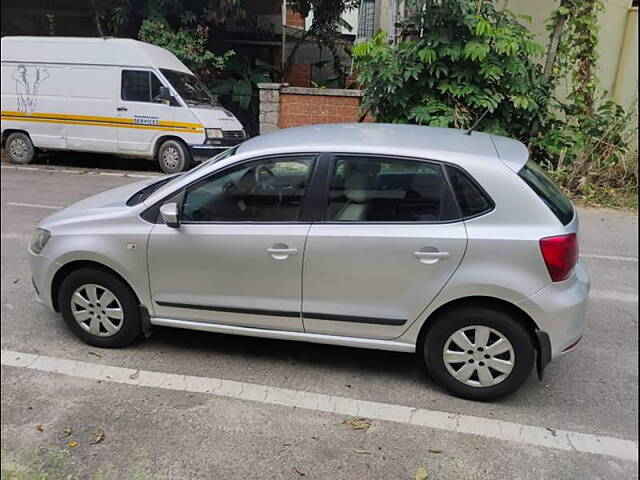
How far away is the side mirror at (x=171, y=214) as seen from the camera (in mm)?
2857

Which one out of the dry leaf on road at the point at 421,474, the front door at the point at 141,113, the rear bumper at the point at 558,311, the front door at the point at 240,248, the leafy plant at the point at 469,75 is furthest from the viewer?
the leafy plant at the point at 469,75

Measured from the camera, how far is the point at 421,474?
223 centimetres

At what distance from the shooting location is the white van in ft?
9.62

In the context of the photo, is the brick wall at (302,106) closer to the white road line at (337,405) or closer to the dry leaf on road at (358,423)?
the white road line at (337,405)

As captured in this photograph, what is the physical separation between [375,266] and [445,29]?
3218 mm

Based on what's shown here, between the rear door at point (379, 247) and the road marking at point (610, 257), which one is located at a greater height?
the rear door at point (379, 247)

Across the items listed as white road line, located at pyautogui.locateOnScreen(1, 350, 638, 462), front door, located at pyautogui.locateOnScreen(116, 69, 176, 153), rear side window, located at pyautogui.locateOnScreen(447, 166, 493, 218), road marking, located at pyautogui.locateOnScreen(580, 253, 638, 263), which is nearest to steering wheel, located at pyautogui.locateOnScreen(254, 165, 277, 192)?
front door, located at pyautogui.locateOnScreen(116, 69, 176, 153)

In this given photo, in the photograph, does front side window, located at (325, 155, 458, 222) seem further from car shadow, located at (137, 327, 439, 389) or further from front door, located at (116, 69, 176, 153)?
front door, located at (116, 69, 176, 153)

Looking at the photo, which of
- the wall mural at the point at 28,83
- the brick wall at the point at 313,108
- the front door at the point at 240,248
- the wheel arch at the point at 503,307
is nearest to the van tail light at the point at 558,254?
the wheel arch at the point at 503,307

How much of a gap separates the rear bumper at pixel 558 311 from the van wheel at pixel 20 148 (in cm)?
306

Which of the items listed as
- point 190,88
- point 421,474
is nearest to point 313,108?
point 190,88

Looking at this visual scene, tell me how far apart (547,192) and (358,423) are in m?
1.61

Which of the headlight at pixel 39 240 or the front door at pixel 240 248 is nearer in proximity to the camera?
the front door at pixel 240 248

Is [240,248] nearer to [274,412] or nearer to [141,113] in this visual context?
[274,412]
